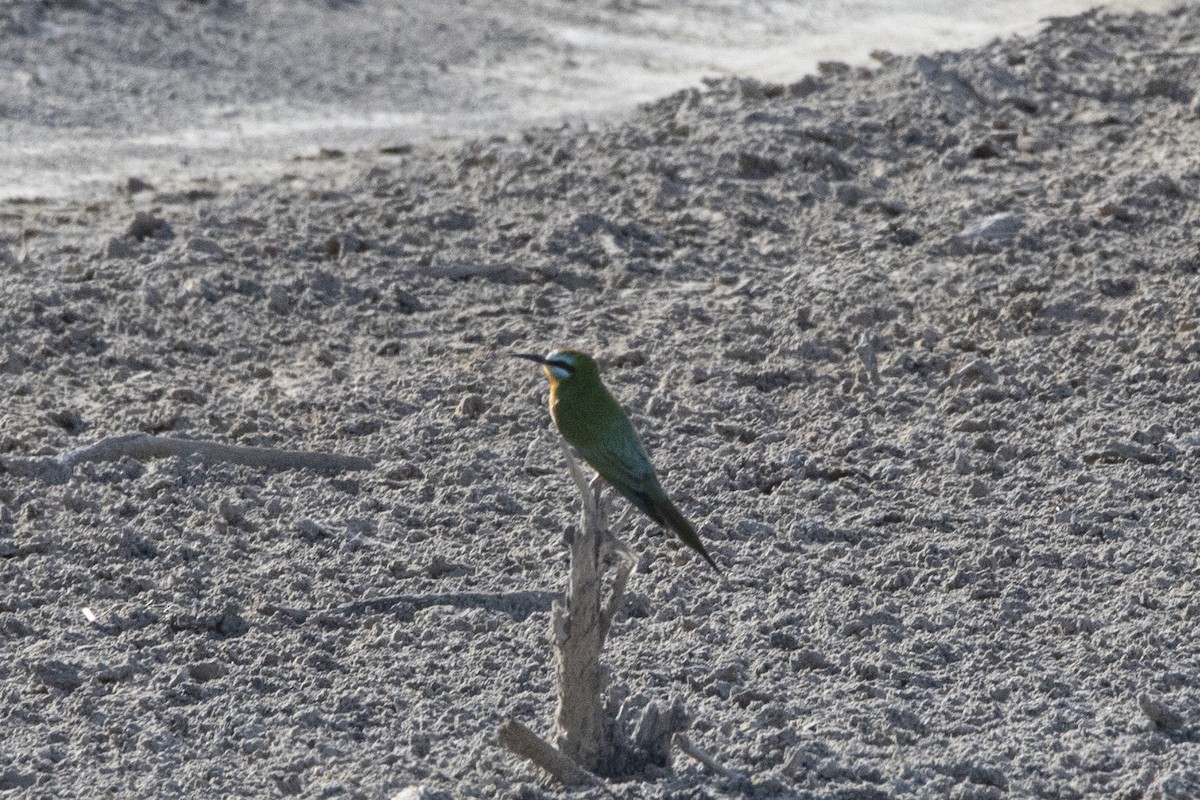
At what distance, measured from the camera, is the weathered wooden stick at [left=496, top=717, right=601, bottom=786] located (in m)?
4.11

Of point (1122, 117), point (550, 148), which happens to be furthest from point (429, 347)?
point (1122, 117)

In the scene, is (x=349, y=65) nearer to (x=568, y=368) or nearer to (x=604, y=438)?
(x=568, y=368)

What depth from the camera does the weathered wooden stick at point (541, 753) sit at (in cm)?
411

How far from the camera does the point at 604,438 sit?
4648mm

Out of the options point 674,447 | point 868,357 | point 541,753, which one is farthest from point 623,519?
point 868,357

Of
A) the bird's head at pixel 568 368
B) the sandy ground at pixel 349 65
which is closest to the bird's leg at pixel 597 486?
the bird's head at pixel 568 368

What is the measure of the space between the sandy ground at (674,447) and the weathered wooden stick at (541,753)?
0.05 metres

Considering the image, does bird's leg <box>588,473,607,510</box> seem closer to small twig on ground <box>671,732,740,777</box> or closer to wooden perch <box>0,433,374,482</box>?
small twig on ground <box>671,732,740,777</box>

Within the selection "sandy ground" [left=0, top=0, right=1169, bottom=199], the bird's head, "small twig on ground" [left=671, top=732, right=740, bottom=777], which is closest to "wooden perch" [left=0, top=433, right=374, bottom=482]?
the bird's head

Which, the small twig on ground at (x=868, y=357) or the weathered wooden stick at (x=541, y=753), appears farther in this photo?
the small twig on ground at (x=868, y=357)

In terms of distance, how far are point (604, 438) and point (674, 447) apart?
1522 mm

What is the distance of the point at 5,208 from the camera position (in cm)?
855

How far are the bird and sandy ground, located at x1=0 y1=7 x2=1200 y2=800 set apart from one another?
498 millimetres

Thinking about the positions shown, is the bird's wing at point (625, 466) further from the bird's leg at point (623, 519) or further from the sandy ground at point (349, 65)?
the sandy ground at point (349, 65)
